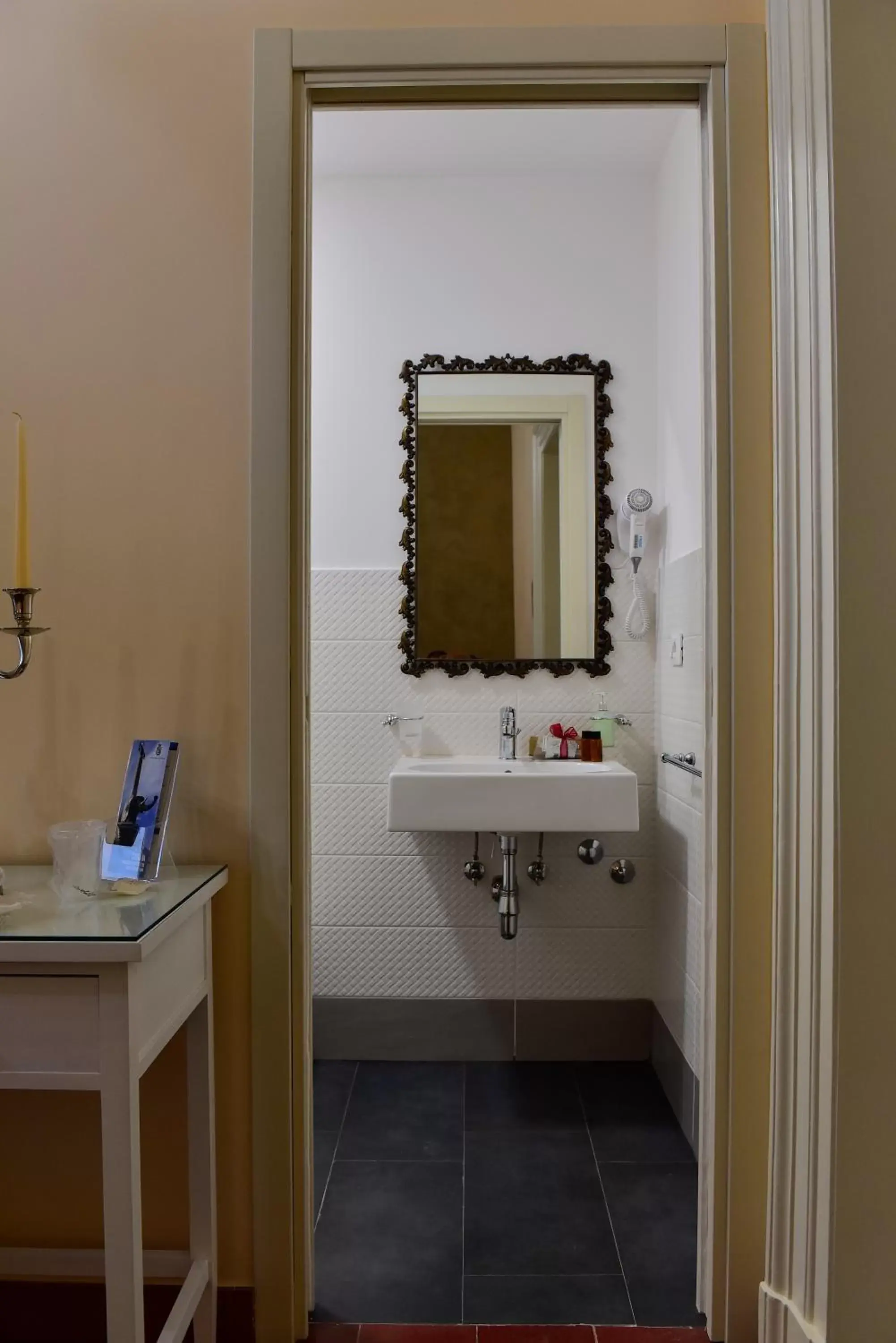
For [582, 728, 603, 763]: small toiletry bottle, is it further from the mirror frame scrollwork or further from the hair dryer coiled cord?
the hair dryer coiled cord

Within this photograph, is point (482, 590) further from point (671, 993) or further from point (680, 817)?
point (671, 993)

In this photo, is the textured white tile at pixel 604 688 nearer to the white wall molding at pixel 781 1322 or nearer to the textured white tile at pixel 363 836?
the textured white tile at pixel 363 836

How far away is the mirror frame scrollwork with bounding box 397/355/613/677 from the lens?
9.17ft

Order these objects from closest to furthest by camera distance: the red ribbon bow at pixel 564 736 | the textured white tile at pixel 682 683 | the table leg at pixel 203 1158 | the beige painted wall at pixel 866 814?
the beige painted wall at pixel 866 814, the table leg at pixel 203 1158, the textured white tile at pixel 682 683, the red ribbon bow at pixel 564 736

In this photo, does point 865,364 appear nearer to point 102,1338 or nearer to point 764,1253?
point 764,1253

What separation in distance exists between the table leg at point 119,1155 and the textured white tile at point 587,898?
5.74 feet

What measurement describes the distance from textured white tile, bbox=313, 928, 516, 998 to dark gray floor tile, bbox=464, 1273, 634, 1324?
108cm

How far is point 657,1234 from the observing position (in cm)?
195

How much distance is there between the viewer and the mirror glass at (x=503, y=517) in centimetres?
281

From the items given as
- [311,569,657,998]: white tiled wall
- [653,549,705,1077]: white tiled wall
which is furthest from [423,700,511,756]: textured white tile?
[653,549,705,1077]: white tiled wall

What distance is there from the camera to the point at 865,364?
1.32 meters

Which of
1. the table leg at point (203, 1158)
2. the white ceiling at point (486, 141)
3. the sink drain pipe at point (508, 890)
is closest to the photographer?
the table leg at point (203, 1158)

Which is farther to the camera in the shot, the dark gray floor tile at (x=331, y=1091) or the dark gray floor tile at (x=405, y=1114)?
the dark gray floor tile at (x=331, y=1091)

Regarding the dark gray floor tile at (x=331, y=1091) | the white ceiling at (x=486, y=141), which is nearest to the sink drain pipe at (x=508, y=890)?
the dark gray floor tile at (x=331, y=1091)
